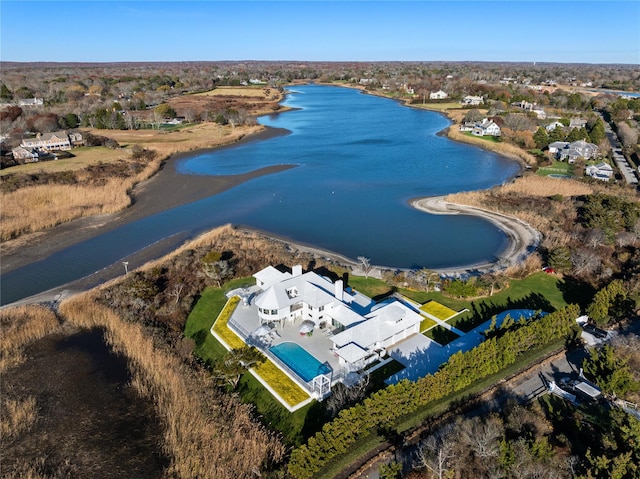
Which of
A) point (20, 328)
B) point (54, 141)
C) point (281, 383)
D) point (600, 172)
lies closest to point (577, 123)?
point (600, 172)

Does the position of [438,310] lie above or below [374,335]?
below

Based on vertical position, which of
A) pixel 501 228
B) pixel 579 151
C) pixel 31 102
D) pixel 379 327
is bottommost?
pixel 501 228

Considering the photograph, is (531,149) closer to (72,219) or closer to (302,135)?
(302,135)

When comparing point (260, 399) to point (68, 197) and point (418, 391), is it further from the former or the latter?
point (68, 197)

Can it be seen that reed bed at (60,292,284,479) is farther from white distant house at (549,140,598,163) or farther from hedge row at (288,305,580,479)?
white distant house at (549,140,598,163)

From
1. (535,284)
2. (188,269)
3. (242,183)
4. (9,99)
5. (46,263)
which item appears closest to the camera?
(535,284)

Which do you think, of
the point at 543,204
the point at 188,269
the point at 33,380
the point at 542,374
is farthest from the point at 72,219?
the point at 543,204

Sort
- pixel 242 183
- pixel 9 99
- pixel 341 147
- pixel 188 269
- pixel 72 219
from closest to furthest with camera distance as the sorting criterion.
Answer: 1. pixel 188 269
2. pixel 72 219
3. pixel 242 183
4. pixel 341 147
5. pixel 9 99
